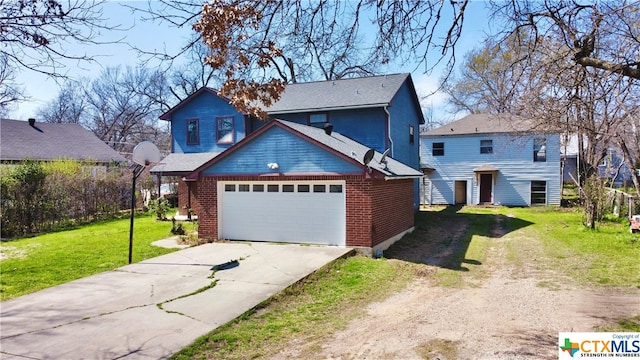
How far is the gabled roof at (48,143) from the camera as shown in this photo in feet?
84.0

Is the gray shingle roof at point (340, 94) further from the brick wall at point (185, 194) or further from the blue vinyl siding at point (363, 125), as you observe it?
the brick wall at point (185, 194)

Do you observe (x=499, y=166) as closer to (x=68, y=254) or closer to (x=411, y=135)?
(x=411, y=135)

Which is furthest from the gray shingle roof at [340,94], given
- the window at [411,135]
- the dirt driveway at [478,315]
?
the dirt driveway at [478,315]

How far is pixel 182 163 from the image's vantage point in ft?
62.8

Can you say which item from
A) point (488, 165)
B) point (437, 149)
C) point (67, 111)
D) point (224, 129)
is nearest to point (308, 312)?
point (224, 129)

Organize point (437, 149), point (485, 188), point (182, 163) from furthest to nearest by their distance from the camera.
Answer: point (437, 149) → point (485, 188) → point (182, 163)

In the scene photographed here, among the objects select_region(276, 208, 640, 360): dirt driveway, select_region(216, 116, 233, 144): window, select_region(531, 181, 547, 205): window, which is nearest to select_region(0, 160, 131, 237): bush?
select_region(216, 116, 233, 144): window

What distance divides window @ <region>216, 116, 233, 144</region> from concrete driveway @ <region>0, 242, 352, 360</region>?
372 inches

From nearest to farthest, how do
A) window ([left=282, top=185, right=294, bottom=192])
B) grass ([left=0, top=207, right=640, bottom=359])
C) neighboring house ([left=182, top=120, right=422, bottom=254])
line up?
grass ([left=0, top=207, right=640, bottom=359]), neighboring house ([left=182, top=120, right=422, bottom=254]), window ([left=282, top=185, right=294, bottom=192])

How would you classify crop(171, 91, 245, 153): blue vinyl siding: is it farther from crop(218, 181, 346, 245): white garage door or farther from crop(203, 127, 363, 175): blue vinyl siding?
crop(218, 181, 346, 245): white garage door

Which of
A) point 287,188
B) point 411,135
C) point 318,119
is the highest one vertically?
point 318,119

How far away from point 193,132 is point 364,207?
474 inches

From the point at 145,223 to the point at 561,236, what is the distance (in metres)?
17.0

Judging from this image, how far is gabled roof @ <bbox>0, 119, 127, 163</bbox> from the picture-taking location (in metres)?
25.6
